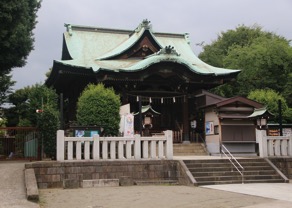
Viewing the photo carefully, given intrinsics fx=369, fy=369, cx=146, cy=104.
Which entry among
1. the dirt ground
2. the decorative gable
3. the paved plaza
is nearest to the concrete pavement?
the paved plaza

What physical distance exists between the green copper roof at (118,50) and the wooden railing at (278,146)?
8037 mm

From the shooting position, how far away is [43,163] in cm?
1289

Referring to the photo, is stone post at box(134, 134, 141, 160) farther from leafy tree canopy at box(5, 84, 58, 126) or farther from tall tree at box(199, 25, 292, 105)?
tall tree at box(199, 25, 292, 105)

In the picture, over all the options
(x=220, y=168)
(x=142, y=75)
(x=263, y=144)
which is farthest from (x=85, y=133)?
(x=142, y=75)

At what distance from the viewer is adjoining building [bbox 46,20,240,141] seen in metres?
22.2

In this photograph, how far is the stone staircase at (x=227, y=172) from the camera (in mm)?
13711

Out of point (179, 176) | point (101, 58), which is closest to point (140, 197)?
point (179, 176)

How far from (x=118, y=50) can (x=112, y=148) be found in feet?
42.4

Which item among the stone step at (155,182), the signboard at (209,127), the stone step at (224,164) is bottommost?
the stone step at (155,182)

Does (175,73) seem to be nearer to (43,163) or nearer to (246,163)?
(246,163)

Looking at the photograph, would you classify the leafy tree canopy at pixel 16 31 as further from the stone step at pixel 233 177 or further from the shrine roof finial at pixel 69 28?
the stone step at pixel 233 177

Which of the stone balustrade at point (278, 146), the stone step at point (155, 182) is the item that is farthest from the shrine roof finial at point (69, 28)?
the stone balustrade at point (278, 146)

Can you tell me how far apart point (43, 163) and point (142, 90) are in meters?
11.7

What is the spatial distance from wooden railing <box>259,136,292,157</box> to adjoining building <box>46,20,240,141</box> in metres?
7.52
